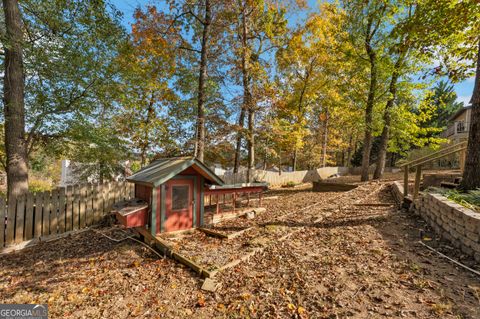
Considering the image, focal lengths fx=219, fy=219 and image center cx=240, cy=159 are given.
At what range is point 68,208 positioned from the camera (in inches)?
259

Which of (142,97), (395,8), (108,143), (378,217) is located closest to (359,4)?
(395,8)

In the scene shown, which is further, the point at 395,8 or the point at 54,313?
the point at 395,8

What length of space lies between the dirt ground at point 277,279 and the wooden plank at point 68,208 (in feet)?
2.73

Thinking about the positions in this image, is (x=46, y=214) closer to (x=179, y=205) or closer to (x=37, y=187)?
(x=179, y=205)

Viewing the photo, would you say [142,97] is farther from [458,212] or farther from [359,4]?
[458,212]

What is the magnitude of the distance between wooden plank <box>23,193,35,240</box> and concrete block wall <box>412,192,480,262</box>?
9.61 meters

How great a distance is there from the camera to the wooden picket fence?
547 cm

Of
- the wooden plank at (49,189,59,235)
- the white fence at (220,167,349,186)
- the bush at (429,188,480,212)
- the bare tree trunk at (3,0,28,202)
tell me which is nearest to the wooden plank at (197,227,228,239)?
the wooden plank at (49,189,59,235)

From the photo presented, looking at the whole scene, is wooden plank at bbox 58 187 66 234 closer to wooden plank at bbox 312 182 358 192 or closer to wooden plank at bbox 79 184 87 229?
wooden plank at bbox 79 184 87 229

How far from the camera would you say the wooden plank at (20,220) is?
5555mm

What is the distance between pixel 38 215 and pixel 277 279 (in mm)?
6490

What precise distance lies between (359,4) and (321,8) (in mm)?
5114

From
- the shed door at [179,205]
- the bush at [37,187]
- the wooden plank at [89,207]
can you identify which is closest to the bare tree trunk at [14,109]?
the wooden plank at [89,207]

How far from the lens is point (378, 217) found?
6.10 meters
